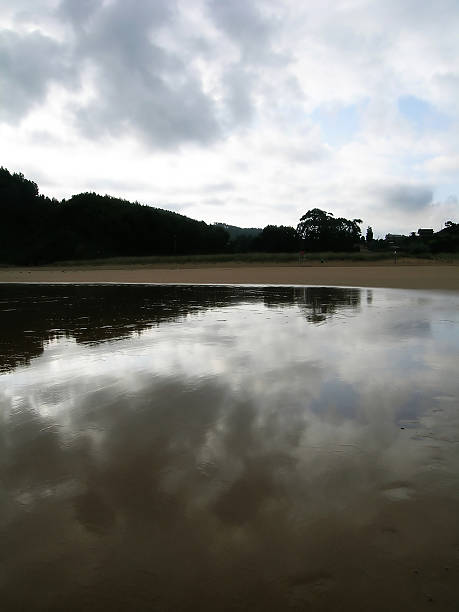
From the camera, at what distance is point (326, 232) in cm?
6781

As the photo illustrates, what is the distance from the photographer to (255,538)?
2051mm

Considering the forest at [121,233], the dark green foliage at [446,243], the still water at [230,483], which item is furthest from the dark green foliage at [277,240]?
the still water at [230,483]

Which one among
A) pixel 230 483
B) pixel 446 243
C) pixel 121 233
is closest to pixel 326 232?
pixel 446 243

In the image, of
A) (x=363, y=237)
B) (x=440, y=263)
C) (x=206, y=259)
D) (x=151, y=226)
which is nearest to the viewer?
(x=440, y=263)

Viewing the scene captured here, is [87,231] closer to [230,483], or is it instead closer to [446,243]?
[446,243]

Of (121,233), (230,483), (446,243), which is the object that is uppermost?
(121,233)

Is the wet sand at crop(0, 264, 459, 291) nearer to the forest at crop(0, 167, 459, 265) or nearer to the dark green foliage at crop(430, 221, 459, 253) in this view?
the dark green foliage at crop(430, 221, 459, 253)

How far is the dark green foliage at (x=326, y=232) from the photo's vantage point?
217ft

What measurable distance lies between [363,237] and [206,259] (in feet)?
112

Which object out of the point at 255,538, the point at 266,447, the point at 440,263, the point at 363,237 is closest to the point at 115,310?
the point at 266,447

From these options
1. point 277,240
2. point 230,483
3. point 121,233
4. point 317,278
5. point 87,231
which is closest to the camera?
point 230,483

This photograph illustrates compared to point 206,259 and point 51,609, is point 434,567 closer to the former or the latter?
point 51,609

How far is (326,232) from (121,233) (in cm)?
3698

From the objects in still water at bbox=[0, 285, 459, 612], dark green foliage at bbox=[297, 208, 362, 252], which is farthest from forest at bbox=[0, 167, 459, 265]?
still water at bbox=[0, 285, 459, 612]
